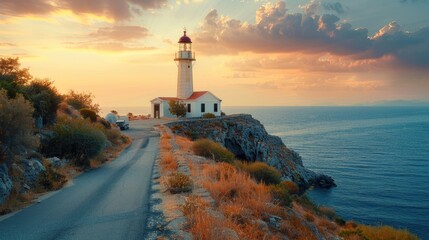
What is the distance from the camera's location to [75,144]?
2081 centimetres

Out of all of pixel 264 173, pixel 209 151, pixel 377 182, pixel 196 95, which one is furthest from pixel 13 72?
pixel 377 182

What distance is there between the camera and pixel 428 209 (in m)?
34.8

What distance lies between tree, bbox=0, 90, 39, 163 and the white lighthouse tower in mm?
52434

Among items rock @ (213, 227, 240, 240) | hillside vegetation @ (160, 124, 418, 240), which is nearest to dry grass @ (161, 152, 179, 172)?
hillside vegetation @ (160, 124, 418, 240)

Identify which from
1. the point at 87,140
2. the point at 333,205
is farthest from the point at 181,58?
the point at 87,140

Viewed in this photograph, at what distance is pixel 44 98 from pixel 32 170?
39.9 ft

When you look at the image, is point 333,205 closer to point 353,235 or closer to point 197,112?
point 353,235

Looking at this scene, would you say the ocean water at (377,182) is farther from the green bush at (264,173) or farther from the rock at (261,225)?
the rock at (261,225)

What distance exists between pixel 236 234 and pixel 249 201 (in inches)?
120

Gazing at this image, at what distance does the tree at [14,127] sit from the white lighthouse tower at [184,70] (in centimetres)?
5243

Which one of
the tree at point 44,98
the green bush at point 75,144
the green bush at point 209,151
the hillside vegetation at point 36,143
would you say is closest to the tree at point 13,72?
the hillside vegetation at point 36,143

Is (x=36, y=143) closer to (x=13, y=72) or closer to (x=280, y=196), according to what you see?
(x=280, y=196)

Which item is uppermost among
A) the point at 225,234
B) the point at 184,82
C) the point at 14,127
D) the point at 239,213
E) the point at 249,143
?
the point at 184,82

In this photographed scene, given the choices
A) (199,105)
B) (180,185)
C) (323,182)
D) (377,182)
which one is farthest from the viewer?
(199,105)
